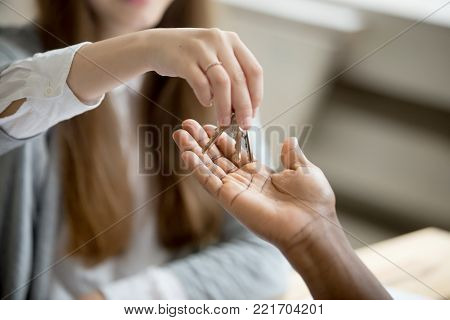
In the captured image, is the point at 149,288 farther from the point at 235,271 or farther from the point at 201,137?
the point at 201,137

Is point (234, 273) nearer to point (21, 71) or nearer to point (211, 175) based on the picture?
point (211, 175)

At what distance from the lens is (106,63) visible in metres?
0.51

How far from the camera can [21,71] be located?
0.52 metres

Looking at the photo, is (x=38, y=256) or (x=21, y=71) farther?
(x=38, y=256)

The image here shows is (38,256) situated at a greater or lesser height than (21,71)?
lesser

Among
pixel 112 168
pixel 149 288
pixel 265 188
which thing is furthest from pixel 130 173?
pixel 265 188

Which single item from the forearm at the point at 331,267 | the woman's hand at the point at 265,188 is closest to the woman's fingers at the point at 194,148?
the woman's hand at the point at 265,188

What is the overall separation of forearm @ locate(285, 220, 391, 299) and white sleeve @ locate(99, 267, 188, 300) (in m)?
0.22

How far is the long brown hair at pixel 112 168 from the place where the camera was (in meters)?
0.66

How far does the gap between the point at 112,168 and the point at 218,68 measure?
31cm

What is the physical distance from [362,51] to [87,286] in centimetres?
45

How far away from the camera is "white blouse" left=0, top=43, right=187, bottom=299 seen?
516 mm

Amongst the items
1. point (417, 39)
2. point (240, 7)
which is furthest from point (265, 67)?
point (417, 39)

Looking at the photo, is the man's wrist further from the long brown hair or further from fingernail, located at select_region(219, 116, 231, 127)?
the long brown hair
